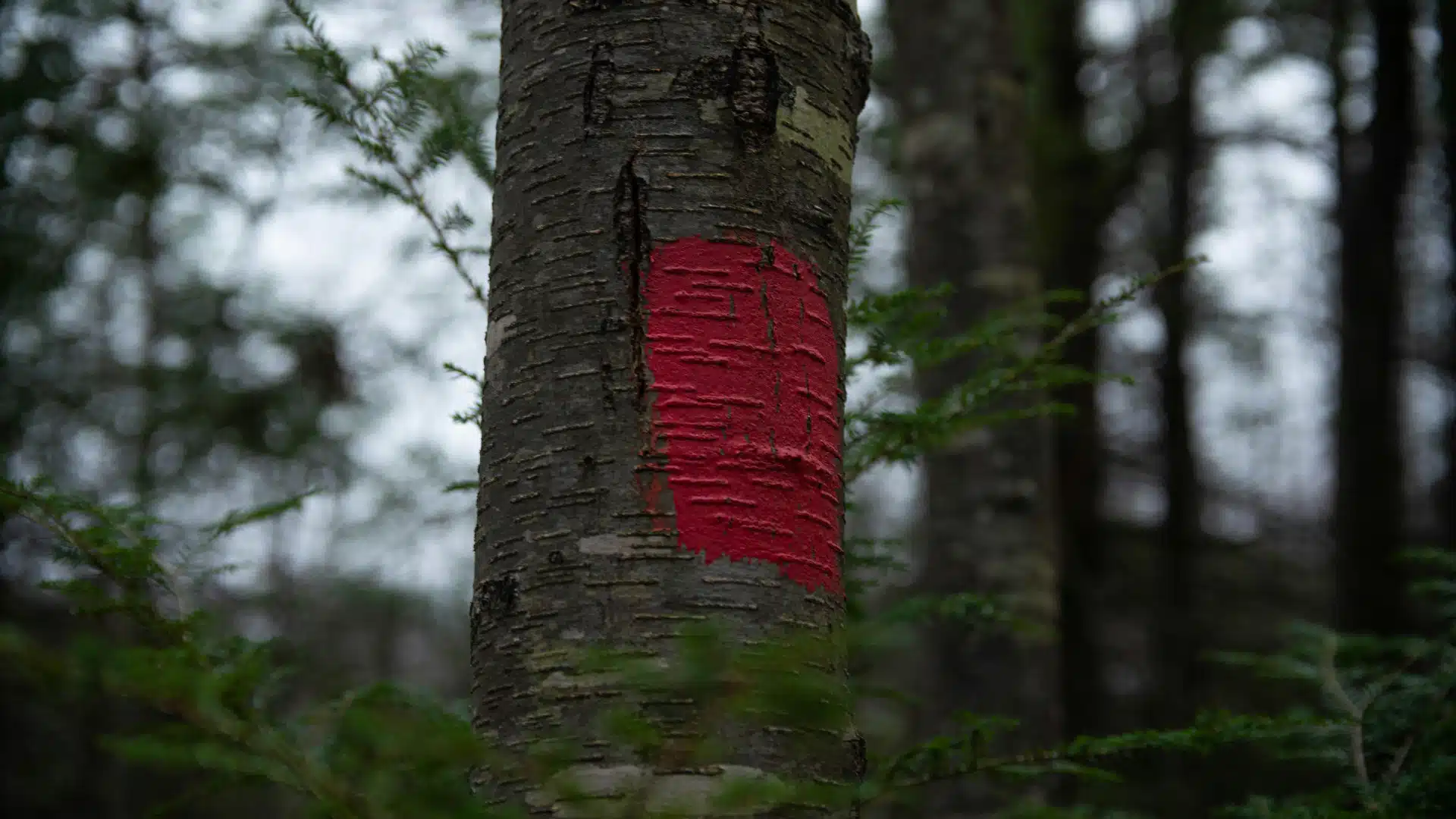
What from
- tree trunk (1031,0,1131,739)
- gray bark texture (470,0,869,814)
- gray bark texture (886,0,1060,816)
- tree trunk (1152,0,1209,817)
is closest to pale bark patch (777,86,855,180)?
gray bark texture (470,0,869,814)

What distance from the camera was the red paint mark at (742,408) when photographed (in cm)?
145

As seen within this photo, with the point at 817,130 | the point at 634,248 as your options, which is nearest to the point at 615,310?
the point at 634,248

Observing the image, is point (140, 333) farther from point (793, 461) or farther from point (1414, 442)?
point (1414, 442)

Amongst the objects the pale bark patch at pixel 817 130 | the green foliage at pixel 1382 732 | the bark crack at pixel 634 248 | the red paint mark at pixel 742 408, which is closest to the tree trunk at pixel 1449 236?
the green foliage at pixel 1382 732

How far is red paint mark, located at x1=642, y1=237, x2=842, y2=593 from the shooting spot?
1453mm

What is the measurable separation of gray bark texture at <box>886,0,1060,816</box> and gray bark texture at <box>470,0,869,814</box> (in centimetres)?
292

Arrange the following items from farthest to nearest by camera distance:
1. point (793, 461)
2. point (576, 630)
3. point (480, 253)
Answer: point (480, 253)
point (793, 461)
point (576, 630)

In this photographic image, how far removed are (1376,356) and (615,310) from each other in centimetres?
852

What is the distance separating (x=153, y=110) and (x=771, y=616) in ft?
24.5

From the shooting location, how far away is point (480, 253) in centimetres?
225

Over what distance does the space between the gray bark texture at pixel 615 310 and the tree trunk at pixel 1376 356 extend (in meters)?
7.23

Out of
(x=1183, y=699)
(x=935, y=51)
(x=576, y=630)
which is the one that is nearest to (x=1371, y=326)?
(x=1183, y=699)

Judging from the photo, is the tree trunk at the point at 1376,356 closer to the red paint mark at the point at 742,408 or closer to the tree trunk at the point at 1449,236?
the tree trunk at the point at 1449,236

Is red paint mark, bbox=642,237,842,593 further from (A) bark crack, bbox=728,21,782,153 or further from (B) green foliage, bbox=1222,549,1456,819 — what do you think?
(B) green foliage, bbox=1222,549,1456,819
